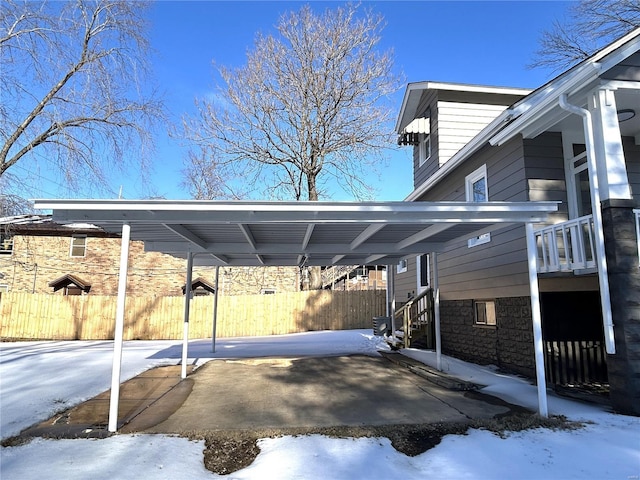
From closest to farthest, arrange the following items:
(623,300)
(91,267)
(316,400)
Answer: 1. (623,300)
2. (316,400)
3. (91,267)

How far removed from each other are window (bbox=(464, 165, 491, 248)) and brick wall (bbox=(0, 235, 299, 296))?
17.0 meters

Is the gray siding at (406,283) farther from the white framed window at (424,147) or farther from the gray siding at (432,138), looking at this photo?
the white framed window at (424,147)

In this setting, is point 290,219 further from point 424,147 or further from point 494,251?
point 424,147

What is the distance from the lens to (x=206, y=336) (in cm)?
1758

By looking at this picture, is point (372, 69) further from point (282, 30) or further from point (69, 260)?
point (69, 260)

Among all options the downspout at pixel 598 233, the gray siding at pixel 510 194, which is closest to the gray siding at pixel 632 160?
the gray siding at pixel 510 194

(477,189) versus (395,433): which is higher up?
(477,189)

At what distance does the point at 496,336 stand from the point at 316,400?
421 centimetres

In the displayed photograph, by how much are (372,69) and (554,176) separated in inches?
498

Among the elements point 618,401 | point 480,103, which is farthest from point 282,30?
point 618,401

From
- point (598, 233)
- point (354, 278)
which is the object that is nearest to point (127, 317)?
point (598, 233)

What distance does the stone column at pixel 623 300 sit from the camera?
4824mm

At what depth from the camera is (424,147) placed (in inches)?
511

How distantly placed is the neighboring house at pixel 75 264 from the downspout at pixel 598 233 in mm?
19590
